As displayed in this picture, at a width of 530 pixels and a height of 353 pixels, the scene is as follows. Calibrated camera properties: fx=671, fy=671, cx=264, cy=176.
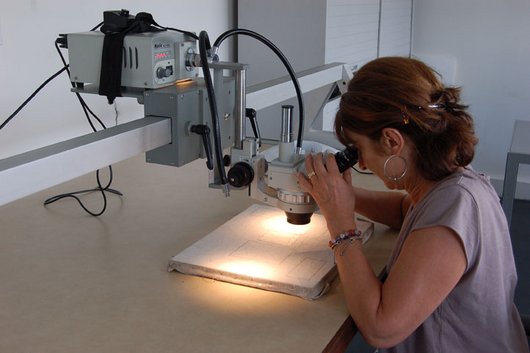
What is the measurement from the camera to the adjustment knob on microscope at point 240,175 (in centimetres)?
133

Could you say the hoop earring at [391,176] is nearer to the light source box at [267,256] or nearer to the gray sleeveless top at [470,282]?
the gray sleeveless top at [470,282]

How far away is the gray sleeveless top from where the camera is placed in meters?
1.21

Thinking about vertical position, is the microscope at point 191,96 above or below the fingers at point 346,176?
above

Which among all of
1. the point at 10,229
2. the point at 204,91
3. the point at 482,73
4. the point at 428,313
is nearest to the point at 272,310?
the point at 428,313

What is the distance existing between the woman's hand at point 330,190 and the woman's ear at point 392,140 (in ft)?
0.38

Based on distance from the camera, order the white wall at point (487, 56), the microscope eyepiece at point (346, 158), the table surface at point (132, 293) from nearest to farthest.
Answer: the table surface at point (132, 293)
the microscope eyepiece at point (346, 158)
the white wall at point (487, 56)

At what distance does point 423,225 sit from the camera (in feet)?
3.96

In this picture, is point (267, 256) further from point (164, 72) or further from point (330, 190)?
point (164, 72)

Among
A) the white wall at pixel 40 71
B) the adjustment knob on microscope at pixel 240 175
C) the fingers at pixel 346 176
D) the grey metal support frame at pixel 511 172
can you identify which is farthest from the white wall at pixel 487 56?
the adjustment knob on microscope at pixel 240 175

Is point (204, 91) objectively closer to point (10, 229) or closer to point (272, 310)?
point (272, 310)

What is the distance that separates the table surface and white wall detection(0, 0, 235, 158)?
327mm

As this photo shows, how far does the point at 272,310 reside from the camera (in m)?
1.23

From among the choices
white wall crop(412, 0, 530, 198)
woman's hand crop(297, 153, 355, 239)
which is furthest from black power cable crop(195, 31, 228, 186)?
white wall crop(412, 0, 530, 198)

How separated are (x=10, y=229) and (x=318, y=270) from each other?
2.57 feet
